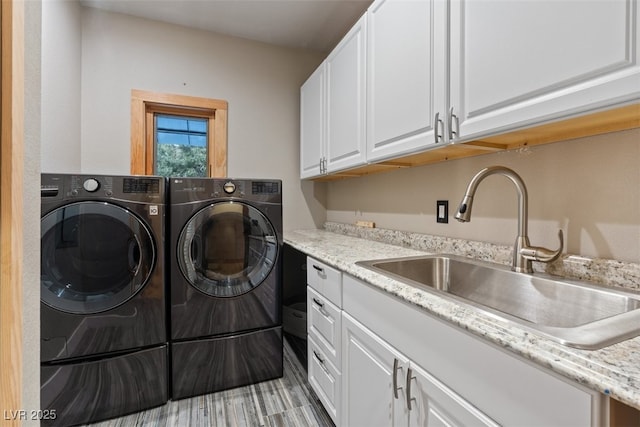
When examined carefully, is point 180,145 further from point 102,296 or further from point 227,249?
point 102,296

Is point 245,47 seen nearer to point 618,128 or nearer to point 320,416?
point 618,128

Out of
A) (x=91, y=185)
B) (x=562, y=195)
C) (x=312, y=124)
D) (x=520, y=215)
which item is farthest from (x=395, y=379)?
(x=312, y=124)

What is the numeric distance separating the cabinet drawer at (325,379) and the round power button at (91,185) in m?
1.44

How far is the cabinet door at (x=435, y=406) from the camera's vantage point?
70cm

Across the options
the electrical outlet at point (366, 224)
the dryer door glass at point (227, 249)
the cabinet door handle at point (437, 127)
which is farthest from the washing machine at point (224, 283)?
the cabinet door handle at point (437, 127)

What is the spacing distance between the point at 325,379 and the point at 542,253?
1.16 m

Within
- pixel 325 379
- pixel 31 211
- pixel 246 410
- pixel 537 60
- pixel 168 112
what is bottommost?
pixel 246 410

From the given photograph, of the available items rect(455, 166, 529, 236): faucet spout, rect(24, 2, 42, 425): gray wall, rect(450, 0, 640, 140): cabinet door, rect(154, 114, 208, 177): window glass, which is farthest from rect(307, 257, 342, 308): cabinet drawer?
rect(154, 114, 208, 177): window glass

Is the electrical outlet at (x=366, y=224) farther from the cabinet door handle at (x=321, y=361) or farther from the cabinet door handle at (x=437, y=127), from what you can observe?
the cabinet door handle at (x=437, y=127)

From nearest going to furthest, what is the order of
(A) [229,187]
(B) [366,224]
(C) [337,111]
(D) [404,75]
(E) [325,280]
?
(D) [404,75] → (E) [325,280] → (A) [229,187] → (C) [337,111] → (B) [366,224]

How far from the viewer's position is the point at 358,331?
120 centimetres

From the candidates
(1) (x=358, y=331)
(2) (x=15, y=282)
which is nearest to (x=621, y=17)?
(1) (x=358, y=331)

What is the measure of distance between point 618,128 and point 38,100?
1.51 meters

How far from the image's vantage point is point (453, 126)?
44.6 inches
